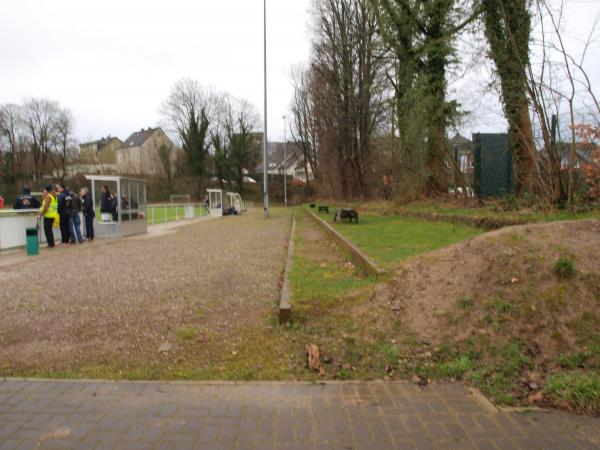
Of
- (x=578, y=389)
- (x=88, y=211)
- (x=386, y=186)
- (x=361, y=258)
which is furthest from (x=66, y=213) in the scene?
(x=386, y=186)

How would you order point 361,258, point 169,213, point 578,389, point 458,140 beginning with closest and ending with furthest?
point 578,389 → point 361,258 → point 458,140 → point 169,213

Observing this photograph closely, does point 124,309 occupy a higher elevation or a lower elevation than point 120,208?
lower

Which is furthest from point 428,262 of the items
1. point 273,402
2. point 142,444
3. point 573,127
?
point 573,127

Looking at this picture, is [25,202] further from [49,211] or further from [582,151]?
[582,151]

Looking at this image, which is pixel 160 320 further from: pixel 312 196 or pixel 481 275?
pixel 312 196

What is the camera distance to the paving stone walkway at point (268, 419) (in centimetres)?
304

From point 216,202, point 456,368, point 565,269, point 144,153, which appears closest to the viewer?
point 456,368

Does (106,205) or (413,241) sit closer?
(413,241)

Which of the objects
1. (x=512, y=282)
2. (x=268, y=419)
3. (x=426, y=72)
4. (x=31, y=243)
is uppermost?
(x=426, y=72)

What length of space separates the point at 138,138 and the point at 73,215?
8533cm

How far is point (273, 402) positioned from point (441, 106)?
1545cm

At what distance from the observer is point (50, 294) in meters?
7.36

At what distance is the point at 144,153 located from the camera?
84.7 meters

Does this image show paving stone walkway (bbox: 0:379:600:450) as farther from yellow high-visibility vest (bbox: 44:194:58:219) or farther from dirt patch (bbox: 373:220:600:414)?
yellow high-visibility vest (bbox: 44:194:58:219)
